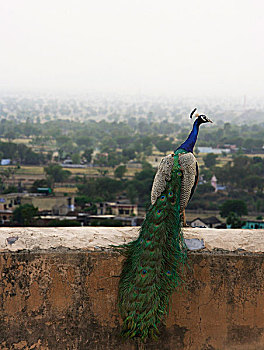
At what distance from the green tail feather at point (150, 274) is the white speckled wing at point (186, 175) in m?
0.24

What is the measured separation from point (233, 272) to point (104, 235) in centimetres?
35

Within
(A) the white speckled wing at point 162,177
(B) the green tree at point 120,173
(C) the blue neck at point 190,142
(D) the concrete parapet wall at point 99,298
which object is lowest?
(B) the green tree at point 120,173

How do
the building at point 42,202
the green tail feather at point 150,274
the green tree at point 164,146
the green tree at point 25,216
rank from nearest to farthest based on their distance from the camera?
the green tail feather at point 150,274 → the green tree at point 25,216 → the building at point 42,202 → the green tree at point 164,146

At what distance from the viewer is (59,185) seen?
31.9 meters

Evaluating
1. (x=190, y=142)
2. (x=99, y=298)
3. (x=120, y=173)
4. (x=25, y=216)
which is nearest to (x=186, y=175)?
(x=190, y=142)

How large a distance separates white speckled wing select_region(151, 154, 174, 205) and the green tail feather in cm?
14

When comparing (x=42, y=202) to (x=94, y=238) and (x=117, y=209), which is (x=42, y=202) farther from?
(x=94, y=238)

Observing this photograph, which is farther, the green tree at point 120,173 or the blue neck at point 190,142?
the green tree at point 120,173

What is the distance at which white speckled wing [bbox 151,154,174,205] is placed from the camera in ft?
5.44

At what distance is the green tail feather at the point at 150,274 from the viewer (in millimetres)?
1344

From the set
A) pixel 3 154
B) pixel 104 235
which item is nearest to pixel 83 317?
pixel 104 235

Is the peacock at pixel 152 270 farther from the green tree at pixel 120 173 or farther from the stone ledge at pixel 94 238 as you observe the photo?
the green tree at pixel 120 173

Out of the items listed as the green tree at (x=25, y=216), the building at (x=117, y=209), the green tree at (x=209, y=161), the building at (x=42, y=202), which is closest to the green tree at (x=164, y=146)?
the green tree at (x=209, y=161)

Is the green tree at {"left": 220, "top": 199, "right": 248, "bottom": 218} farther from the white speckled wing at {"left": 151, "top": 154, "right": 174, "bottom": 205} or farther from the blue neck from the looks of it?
the white speckled wing at {"left": 151, "top": 154, "right": 174, "bottom": 205}
